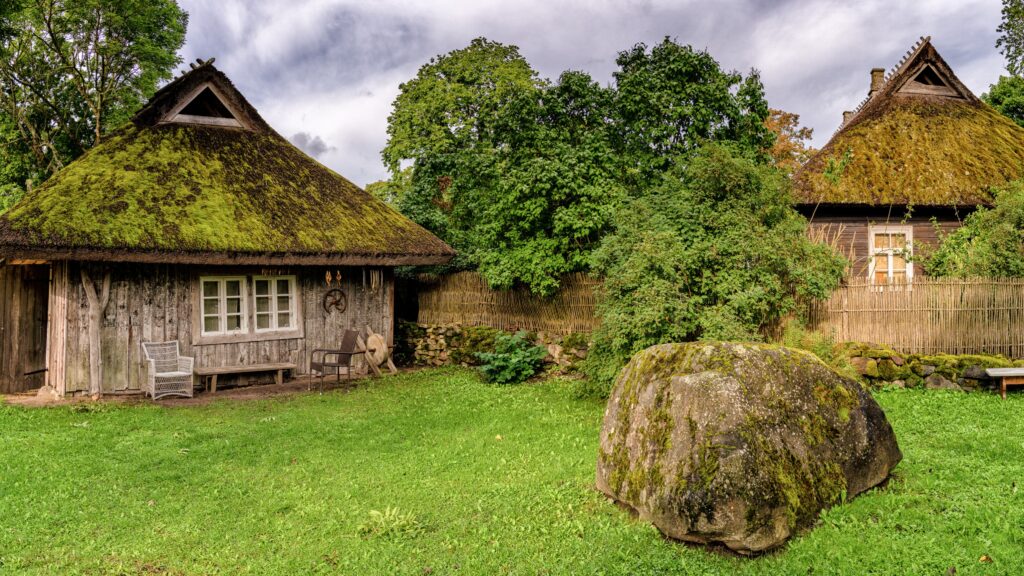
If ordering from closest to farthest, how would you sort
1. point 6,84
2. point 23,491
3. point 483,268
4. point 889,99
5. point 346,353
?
point 23,491 → point 346,353 → point 483,268 → point 889,99 → point 6,84

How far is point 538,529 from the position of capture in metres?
5.49

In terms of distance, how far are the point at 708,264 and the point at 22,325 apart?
12.3 metres

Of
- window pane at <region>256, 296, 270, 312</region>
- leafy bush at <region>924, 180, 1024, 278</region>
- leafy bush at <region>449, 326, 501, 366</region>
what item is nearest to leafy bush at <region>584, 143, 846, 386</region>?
leafy bush at <region>924, 180, 1024, 278</region>

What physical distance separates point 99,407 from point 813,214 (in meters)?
14.8

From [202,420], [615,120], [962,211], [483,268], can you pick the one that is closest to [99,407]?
[202,420]

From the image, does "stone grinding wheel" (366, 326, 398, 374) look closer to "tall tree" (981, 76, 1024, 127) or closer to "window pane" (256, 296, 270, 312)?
"window pane" (256, 296, 270, 312)

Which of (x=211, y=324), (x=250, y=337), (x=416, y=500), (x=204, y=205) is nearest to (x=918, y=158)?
(x=416, y=500)

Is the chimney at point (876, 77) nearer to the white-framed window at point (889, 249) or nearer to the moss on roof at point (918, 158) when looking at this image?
the moss on roof at point (918, 158)

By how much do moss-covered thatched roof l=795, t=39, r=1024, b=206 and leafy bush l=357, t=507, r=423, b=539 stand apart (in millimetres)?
13328

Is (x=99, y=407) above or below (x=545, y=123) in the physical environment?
below

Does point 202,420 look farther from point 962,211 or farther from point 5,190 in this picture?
point 5,190

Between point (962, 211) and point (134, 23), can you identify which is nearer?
point (962, 211)

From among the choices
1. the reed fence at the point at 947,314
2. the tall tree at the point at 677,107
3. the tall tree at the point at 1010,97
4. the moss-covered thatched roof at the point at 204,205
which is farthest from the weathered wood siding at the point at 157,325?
the tall tree at the point at 1010,97

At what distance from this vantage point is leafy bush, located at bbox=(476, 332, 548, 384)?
1290 centimetres
